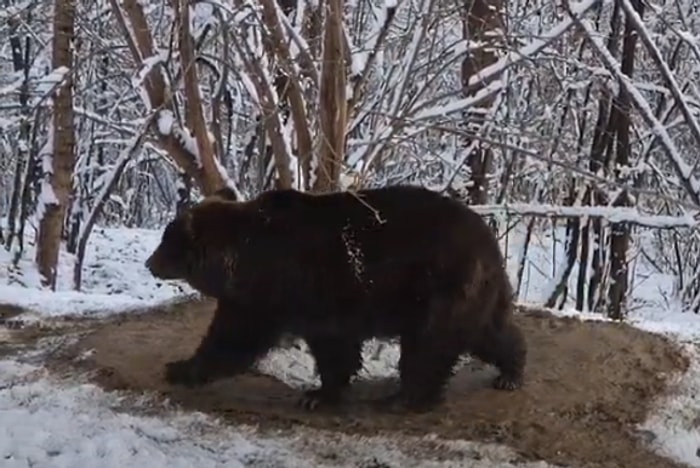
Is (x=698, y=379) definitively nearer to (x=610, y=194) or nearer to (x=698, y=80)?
(x=610, y=194)

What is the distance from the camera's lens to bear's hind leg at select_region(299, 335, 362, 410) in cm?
455

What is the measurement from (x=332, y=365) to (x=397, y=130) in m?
2.16

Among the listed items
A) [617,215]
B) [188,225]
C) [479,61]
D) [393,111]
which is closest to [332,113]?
[393,111]

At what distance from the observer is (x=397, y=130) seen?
6.42 m

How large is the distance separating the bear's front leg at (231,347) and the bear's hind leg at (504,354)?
911 mm

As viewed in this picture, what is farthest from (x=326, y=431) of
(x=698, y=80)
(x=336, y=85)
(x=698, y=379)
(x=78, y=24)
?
(x=698, y=80)

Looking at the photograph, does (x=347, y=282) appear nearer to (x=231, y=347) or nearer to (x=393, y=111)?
(x=231, y=347)

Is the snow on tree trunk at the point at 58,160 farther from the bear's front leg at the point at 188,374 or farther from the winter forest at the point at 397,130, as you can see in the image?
the bear's front leg at the point at 188,374

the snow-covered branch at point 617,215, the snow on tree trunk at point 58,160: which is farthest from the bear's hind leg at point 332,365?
the snow on tree trunk at point 58,160

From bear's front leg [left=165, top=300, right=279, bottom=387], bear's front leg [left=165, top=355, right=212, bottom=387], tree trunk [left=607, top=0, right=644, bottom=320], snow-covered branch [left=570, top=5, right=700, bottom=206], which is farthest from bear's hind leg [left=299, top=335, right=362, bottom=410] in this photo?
tree trunk [left=607, top=0, right=644, bottom=320]

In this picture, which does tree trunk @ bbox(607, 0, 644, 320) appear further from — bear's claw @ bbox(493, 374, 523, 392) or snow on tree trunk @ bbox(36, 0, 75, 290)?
bear's claw @ bbox(493, 374, 523, 392)

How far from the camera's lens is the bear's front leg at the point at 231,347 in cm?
457

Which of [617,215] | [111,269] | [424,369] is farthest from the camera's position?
[111,269]

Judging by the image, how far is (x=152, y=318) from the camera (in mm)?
6051
